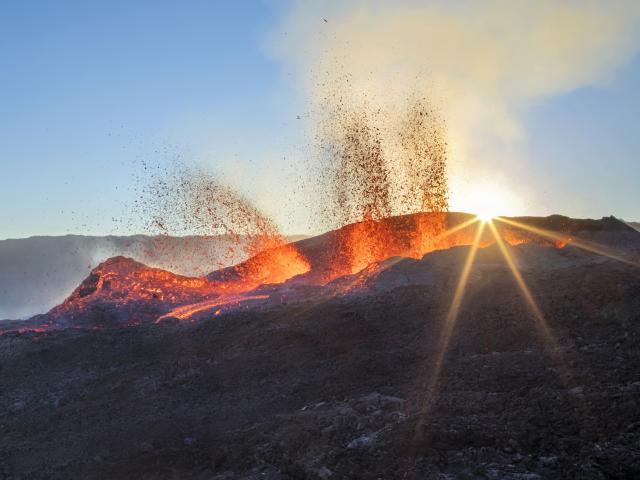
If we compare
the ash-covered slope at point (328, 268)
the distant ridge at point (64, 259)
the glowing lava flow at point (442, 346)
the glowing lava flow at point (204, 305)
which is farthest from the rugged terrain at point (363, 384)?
the distant ridge at point (64, 259)

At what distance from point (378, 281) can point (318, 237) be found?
36.6 feet

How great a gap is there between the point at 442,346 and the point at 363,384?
207 cm

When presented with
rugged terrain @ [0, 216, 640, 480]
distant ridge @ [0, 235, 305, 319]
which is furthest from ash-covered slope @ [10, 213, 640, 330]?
distant ridge @ [0, 235, 305, 319]

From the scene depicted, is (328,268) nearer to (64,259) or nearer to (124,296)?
(124,296)

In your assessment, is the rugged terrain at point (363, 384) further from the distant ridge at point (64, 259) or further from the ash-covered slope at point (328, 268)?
the distant ridge at point (64, 259)

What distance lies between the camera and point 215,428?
993cm

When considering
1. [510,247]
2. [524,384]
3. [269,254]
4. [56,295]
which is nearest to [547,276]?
[510,247]

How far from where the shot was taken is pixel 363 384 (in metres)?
10.5

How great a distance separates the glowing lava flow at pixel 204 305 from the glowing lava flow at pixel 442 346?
5657 mm

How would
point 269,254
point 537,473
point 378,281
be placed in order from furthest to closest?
point 269,254, point 378,281, point 537,473

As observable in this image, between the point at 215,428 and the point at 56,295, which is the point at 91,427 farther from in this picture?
the point at 56,295

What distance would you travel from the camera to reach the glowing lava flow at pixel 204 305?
1777 centimetres

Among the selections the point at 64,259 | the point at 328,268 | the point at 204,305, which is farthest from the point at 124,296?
the point at 64,259

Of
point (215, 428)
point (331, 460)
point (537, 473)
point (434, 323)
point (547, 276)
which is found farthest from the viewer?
point (547, 276)
